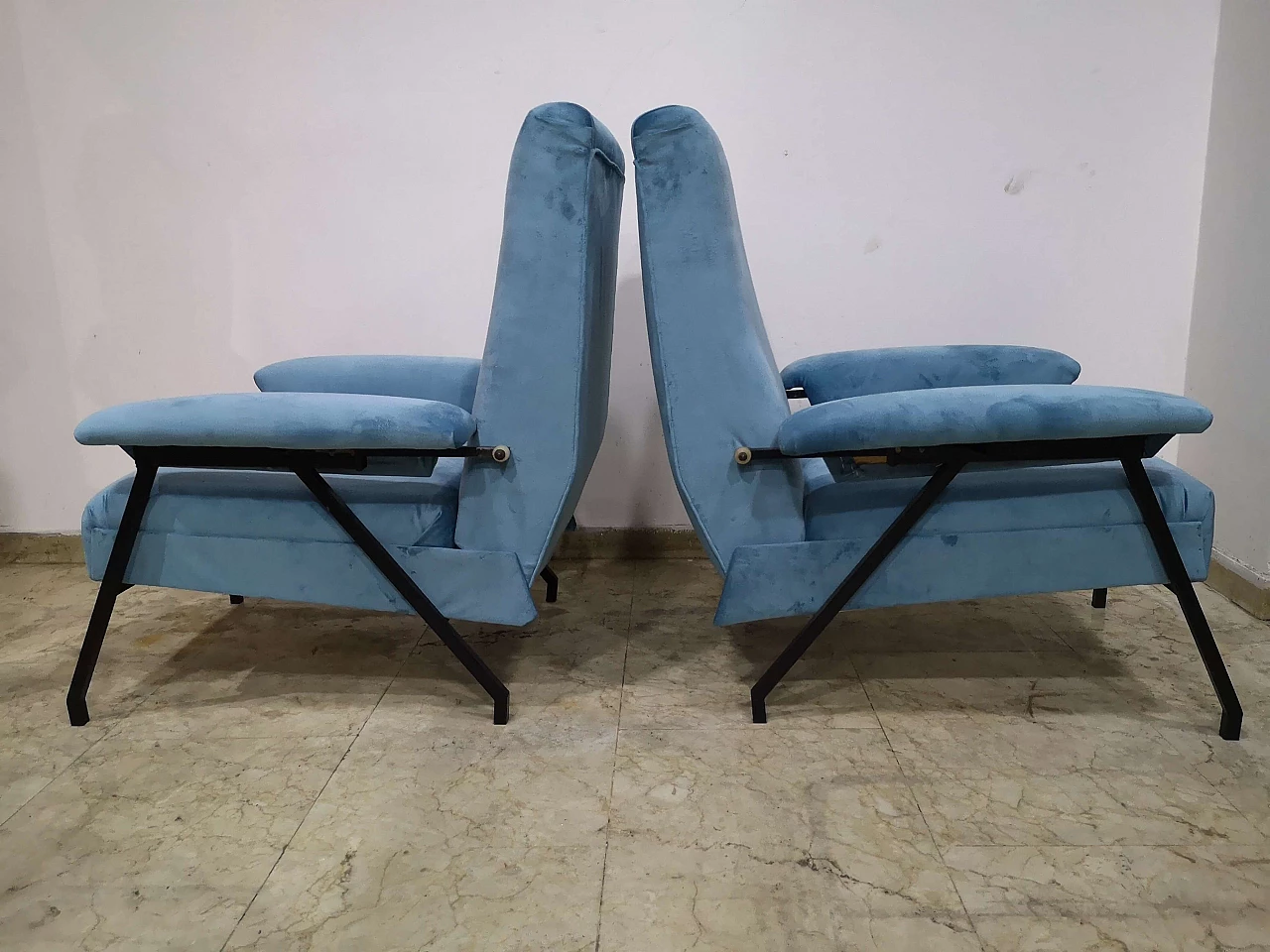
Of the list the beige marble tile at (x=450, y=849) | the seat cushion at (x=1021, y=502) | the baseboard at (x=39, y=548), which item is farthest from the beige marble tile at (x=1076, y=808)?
the baseboard at (x=39, y=548)

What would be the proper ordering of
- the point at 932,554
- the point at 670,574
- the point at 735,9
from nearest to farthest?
1. the point at 932,554
2. the point at 735,9
3. the point at 670,574

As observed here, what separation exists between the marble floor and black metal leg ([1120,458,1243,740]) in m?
0.05

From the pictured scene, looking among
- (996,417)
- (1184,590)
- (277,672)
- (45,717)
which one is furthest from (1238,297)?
(45,717)

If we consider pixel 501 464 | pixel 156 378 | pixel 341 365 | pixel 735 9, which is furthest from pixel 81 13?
pixel 501 464

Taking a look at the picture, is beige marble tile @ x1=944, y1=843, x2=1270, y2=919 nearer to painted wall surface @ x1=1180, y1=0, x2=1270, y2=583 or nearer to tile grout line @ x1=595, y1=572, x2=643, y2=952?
tile grout line @ x1=595, y1=572, x2=643, y2=952

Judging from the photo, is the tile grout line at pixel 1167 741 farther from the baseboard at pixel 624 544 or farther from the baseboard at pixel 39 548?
the baseboard at pixel 39 548

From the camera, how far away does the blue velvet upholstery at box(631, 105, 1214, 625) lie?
1.35 metres

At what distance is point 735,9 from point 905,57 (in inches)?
18.9

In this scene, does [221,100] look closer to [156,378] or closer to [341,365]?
[156,378]

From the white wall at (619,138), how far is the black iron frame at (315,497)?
1.05m

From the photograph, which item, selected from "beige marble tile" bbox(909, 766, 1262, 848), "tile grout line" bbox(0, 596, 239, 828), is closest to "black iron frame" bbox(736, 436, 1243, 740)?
"beige marble tile" bbox(909, 766, 1262, 848)

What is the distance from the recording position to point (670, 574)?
2.37 m

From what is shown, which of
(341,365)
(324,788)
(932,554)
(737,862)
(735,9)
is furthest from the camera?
(735,9)

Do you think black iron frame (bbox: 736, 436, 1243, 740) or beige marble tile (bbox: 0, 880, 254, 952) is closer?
beige marble tile (bbox: 0, 880, 254, 952)
